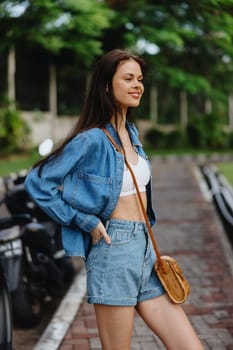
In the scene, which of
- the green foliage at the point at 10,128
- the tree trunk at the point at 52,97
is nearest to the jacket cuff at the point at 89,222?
the green foliage at the point at 10,128

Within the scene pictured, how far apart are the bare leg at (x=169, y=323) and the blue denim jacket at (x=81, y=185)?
Answer: 1.16 ft

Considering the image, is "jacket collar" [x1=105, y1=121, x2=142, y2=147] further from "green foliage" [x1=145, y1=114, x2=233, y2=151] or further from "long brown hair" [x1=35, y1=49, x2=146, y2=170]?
"green foliage" [x1=145, y1=114, x2=233, y2=151]

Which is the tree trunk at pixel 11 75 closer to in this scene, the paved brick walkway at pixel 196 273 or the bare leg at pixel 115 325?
the paved brick walkway at pixel 196 273

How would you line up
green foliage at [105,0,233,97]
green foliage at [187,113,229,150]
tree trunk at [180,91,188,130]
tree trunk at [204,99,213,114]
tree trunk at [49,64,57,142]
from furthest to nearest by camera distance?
tree trunk at [204,99,213,114] → tree trunk at [180,91,188,130] → green foliage at [187,113,229,150] → tree trunk at [49,64,57,142] → green foliage at [105,0,233,97]

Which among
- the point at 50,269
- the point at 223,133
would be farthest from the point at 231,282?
the point at 223,133

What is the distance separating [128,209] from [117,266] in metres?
0.23

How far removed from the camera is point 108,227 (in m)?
2.65

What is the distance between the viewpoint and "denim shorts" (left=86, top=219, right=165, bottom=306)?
103 inches

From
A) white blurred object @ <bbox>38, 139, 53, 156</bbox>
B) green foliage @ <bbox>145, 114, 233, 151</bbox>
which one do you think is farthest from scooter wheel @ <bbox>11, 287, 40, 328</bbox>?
green foliage @ <bbox>145, 114, 233, 151</bbox>

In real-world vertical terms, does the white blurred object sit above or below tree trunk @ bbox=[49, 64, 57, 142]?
above

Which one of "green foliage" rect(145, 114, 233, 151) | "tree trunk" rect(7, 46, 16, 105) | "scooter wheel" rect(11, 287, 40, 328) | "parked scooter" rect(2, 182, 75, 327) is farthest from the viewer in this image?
"green foliage" rect(145, 114, 233, 151)

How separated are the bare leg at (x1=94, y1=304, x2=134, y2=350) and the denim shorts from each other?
32 mm

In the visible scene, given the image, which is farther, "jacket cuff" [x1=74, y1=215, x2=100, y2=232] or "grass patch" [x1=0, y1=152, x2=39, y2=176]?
"grass patch" [x1=0, y1=152, x2=39, y2=176]

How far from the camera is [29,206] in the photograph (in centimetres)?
547
